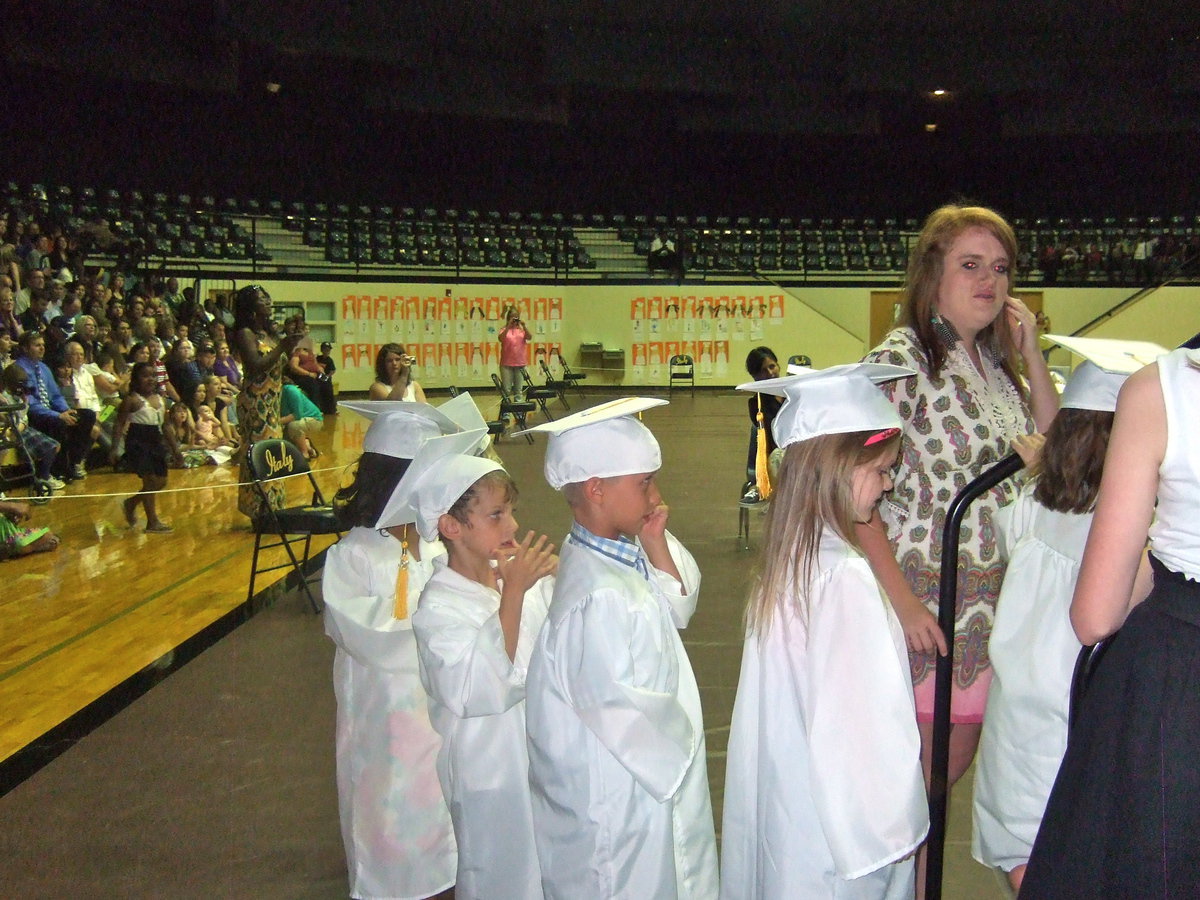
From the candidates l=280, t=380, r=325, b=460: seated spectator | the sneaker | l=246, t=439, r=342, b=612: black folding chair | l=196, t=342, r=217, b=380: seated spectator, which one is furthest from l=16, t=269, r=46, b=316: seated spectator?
the sneaker

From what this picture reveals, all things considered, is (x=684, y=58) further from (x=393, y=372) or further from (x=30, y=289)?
(x=393, y=372)

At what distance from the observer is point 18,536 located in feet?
22.4

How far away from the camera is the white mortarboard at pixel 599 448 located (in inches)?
79.1

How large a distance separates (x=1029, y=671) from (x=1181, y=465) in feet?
2.71

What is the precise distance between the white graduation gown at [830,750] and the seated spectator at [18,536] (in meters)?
6.25

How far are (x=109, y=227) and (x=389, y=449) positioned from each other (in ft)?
48.9

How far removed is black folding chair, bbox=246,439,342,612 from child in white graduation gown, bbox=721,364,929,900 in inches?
150

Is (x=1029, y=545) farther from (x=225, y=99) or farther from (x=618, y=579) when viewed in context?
(x=225, y=99)

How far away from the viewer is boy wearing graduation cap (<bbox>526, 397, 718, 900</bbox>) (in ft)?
6.20

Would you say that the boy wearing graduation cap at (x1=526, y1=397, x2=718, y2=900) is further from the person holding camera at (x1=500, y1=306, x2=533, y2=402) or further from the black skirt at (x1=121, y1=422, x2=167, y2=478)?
the person holding camera at (x1=500, y1=306, x2=533, y2=402)

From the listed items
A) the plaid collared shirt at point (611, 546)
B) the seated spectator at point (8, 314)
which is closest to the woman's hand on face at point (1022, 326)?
the plaid collared shirt at point (611, 546)

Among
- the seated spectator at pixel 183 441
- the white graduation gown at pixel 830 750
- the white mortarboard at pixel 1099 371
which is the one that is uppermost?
the white mortarboard at pixel 1099 371

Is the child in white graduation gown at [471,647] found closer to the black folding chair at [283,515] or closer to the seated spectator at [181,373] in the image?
the black folding chair at [283,515]

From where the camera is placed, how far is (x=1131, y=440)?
1.33 m
